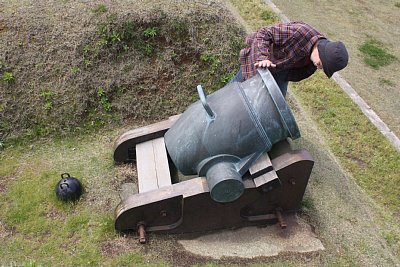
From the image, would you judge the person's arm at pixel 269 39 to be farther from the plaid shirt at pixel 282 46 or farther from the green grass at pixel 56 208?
the green grass at pixel 56 208

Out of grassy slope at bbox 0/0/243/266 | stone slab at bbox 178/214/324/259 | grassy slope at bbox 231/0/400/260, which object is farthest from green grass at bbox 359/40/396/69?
stone slab at bbox 178/214/324/259

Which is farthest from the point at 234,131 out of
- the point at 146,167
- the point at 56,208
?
the point at 56,208

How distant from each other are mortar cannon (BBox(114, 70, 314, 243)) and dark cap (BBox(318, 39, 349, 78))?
432 millimetres

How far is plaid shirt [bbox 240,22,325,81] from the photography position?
3479 mm

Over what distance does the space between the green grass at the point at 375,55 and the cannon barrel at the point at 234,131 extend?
14.0ft

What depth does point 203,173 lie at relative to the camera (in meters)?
3.37

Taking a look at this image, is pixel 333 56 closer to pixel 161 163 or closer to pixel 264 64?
pixel 264 64

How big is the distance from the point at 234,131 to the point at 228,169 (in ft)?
0.95

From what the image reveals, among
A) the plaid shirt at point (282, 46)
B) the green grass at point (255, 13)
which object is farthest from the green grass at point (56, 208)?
Answer: the green grass at point (255, 13)

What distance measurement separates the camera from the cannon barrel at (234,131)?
10.4 ft

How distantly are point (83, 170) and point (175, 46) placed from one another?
1814 mm

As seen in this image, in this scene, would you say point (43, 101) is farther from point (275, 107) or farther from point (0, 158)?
point (275, 107)

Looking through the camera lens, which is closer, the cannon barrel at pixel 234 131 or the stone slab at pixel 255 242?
the cannon barrel at pixel 234 131

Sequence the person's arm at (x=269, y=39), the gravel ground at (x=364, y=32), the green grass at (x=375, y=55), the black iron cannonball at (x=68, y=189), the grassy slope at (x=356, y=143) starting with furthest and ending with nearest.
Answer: the green grass at (x=375, y=55)
the gravel ground at (x=364, y=32)
the grassy slope at (x=356, y=143)
the black iron cannonball at (x=68, y=189)
the person's arm at (x=269, y=39)
